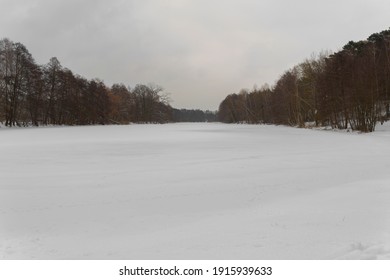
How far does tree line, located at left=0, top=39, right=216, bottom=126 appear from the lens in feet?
198

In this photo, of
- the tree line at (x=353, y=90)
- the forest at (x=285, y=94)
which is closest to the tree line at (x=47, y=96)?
the forest at (x=285, y=94)

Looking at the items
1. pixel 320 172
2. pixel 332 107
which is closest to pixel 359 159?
pixel 320 172

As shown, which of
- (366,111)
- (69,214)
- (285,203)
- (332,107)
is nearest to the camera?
(69,214)

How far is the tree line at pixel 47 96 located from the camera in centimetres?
6047

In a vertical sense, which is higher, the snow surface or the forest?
the forest

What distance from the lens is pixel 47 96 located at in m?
73.0

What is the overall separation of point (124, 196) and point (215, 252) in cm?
349

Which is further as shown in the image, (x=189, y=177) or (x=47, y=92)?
(x=47, y=92)

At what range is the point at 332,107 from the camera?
44.9 m

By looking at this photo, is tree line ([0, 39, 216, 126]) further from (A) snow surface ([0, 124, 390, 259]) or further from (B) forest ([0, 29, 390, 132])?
(A) snow surface ([0, 124, 390, 259])

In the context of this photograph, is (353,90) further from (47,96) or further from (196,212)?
(47,96)

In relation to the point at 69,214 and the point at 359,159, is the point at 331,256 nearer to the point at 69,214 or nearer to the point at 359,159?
the point at 69,214

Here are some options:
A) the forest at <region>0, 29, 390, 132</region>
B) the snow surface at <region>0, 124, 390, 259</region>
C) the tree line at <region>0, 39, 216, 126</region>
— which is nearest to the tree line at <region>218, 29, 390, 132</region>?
the forest at <region>0, 29, 390, 132</region>

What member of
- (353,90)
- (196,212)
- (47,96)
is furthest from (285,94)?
(196,212)
